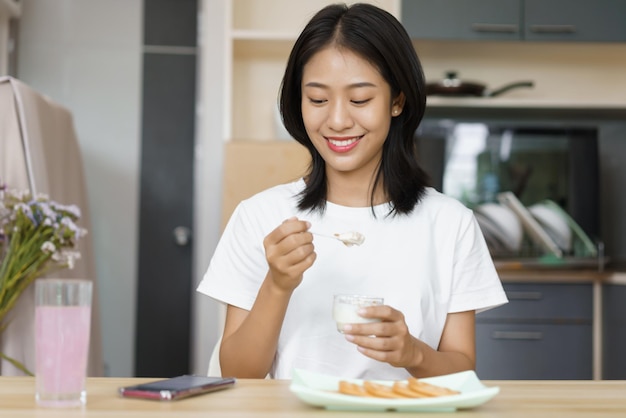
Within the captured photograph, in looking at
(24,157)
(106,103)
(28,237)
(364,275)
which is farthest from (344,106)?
(106,103)

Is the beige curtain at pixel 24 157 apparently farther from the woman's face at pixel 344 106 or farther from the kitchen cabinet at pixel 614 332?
the kitchen cabinet at pixel 614 332

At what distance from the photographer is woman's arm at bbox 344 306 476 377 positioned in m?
1.20

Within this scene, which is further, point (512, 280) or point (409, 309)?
point (512, 280)

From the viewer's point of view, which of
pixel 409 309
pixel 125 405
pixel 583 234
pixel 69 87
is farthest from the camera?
pixel 69 87

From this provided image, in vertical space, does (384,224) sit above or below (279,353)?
above

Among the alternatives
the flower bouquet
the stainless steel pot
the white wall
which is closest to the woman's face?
the flower bouquet

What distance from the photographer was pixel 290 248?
1309 mm

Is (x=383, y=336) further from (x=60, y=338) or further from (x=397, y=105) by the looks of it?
(x=397, y=105)

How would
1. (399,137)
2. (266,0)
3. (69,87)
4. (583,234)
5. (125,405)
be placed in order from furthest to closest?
(69,87)
(266,0)
(583,234)
(399,137)
(125,405)

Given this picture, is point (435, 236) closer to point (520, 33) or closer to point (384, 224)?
point (384, 224)

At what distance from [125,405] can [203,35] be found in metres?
3.00

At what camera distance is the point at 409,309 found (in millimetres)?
1588

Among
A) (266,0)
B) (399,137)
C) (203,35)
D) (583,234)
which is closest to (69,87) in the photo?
(203,35)

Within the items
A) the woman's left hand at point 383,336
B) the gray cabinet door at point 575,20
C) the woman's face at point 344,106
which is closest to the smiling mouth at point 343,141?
the woman's face at point 344,106
